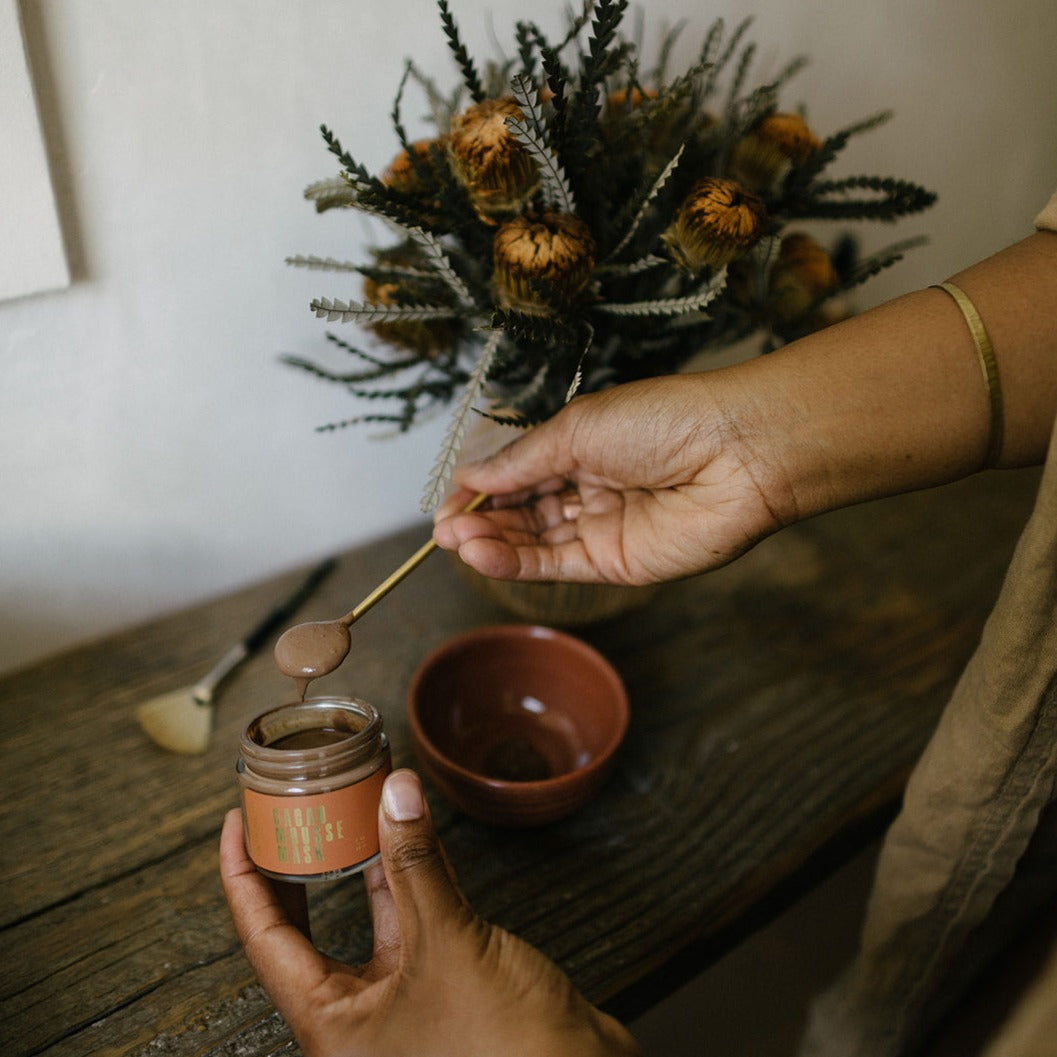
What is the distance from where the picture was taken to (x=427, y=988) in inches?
18.3

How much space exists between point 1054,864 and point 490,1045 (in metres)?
0.54

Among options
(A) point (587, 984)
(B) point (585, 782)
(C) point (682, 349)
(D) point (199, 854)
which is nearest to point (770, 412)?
(C) point (682, 349)

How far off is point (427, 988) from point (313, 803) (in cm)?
13

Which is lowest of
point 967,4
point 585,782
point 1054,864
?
point 1054,864

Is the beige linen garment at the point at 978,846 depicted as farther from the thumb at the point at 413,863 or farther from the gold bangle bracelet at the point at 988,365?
the thumb at the point at 413,863

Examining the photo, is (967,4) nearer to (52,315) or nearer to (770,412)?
(770,412)

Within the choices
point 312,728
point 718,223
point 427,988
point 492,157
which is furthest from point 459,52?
point 427,988

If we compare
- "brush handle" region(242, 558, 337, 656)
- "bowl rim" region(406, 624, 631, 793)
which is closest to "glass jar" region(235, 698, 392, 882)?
"bowl rim" region(406, 624, 631, 793)

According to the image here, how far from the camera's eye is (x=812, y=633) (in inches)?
37.1

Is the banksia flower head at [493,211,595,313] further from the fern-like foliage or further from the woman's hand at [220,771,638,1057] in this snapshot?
the woman's hand at [220,771,638,1057]

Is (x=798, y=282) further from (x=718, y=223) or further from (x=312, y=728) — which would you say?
(x=312, y=728)

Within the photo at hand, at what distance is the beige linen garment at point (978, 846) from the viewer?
535 millimetres

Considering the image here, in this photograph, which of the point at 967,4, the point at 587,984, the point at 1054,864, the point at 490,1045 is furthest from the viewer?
the point at 967,4

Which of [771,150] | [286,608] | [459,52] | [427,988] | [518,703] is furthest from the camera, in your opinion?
[286,608]
